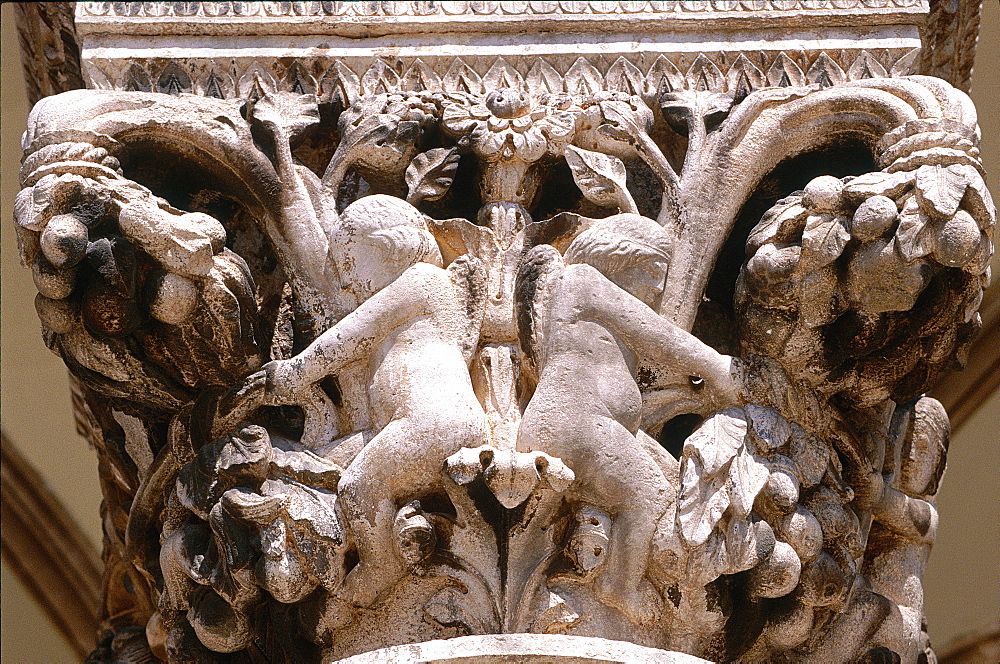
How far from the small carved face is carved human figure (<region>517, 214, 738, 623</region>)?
0.68 ft

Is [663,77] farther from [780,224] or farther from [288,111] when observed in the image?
[288,111]

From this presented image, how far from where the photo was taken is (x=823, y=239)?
2592mm

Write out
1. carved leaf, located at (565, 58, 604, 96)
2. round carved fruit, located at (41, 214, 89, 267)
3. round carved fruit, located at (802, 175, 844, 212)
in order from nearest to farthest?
1. round carved fruit, located at (41, 214, 89, 267)
2. round carved fruit, located at (802, 175, 844, 212)
3. carved leaf, located at (565, 58, 604, 96)

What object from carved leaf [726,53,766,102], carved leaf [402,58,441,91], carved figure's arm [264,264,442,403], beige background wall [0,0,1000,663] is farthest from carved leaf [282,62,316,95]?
beige background wall [0,0,1000,663]

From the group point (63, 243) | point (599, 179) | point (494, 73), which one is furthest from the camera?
point (494, 73)

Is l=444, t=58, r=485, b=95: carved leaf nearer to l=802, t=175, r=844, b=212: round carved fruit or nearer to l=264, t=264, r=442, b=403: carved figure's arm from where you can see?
l=264, t=264, r=442, b=403: carved figure's arm

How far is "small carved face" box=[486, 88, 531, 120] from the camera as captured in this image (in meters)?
2.78

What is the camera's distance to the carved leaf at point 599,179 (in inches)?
108

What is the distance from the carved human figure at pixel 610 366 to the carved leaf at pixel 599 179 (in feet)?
0.13

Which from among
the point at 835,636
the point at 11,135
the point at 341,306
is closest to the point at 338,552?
the point at 341,306

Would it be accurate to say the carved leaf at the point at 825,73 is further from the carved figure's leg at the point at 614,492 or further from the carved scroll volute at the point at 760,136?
the carved figure's leg at the point at 614,492

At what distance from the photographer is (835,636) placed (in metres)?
2.76

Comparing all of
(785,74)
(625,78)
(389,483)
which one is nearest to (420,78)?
(625,78)

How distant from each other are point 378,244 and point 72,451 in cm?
244
